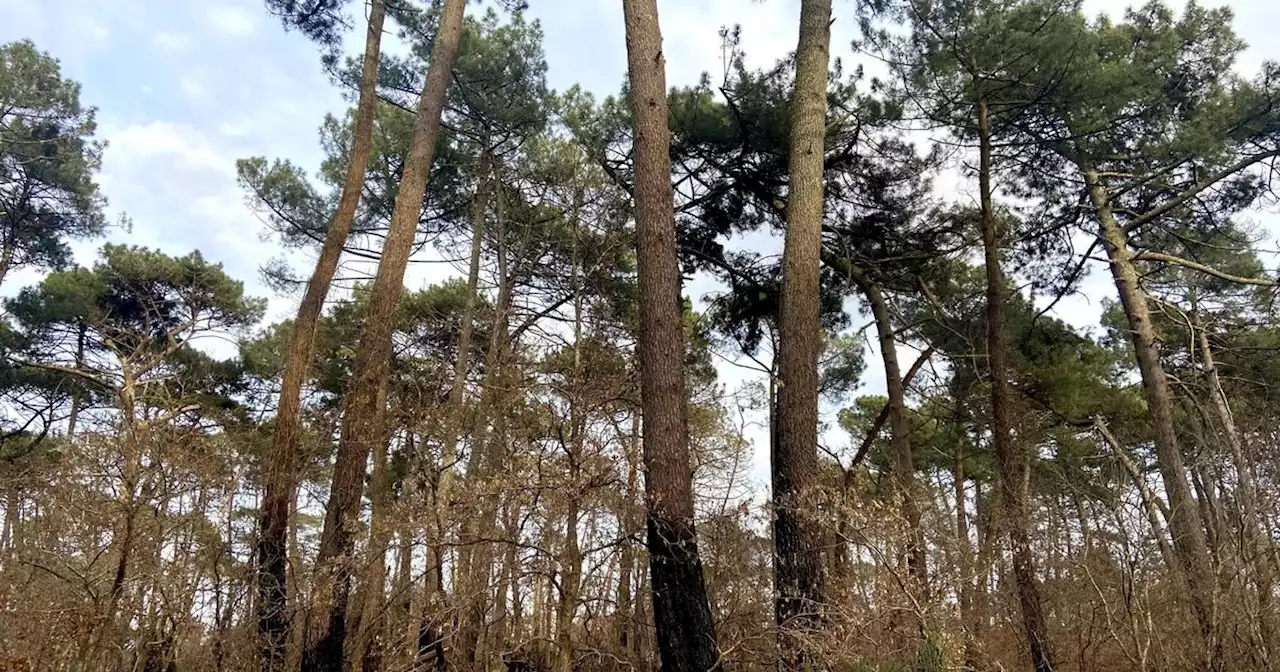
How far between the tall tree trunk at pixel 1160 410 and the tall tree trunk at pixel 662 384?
4.16m

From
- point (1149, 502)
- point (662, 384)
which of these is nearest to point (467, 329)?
point (662, 384)

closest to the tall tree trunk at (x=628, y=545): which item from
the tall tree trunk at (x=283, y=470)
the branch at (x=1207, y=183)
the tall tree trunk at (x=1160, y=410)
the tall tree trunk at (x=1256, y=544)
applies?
the tall tree trunk at (x=283, y=470)

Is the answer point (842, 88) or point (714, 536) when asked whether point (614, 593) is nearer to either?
point (714, 536)

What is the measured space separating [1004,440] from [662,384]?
5.27 meters

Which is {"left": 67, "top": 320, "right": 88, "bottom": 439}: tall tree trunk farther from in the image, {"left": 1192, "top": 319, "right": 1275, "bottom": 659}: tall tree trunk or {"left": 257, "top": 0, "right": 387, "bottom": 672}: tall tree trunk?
{"left": 1192, "top": 319, "right": 1275, "bottom": 659}: tall tree trunk

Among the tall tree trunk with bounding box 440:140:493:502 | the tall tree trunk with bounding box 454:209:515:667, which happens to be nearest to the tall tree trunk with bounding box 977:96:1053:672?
the tall tree trunk with bounding box 454:209:515:667

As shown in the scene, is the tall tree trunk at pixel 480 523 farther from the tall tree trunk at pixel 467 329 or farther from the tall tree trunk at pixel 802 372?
the tall tree trunk at pixel 802 372

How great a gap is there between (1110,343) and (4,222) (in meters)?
20.3

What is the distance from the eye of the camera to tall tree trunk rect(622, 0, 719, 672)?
4770 mm

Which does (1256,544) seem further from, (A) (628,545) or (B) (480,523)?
(B) (480,523)

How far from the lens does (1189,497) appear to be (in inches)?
324

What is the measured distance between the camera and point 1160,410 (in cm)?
899

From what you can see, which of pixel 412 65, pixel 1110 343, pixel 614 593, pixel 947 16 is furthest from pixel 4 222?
pixel 1110 343

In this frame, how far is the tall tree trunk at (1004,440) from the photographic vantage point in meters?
7.49
